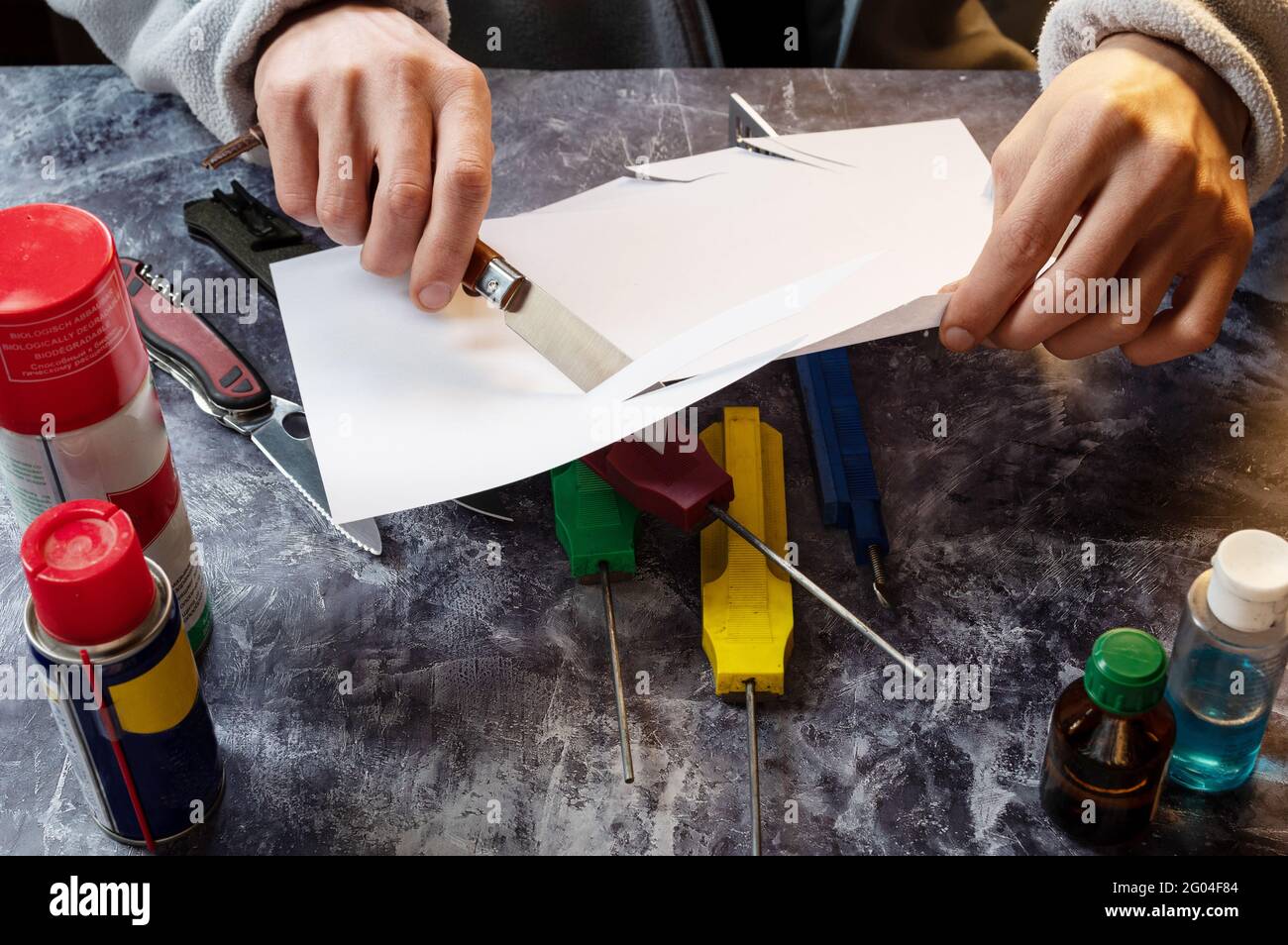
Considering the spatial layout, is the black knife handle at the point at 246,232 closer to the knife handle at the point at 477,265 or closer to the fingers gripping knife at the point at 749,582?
the knife handle at the point at 477,265

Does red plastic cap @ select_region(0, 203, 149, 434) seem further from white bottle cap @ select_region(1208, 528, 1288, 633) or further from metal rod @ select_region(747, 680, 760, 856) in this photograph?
white bottle cap @ select_region(1208, 528, 1288, 633)

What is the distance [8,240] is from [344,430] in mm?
238

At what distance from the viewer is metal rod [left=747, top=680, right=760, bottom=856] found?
695mm

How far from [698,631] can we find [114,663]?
1.19ft

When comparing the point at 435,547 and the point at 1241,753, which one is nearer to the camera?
the point at 1241,753

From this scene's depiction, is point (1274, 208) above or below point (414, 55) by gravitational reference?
below

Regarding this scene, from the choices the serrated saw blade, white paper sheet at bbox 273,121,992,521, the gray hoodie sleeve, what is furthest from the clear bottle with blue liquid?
the gray hoodie sleeve

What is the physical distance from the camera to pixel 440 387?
0.84 m

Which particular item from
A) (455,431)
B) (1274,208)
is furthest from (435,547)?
(1274,208)

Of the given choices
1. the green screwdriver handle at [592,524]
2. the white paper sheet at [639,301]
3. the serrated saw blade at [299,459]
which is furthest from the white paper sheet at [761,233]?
the serrated saw blade at [299,459]

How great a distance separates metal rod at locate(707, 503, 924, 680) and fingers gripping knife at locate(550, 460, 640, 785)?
0.20ft

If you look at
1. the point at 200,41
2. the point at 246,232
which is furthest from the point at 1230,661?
the point at 200,41

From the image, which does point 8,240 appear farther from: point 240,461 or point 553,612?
point 553,612

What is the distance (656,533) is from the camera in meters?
0.86
